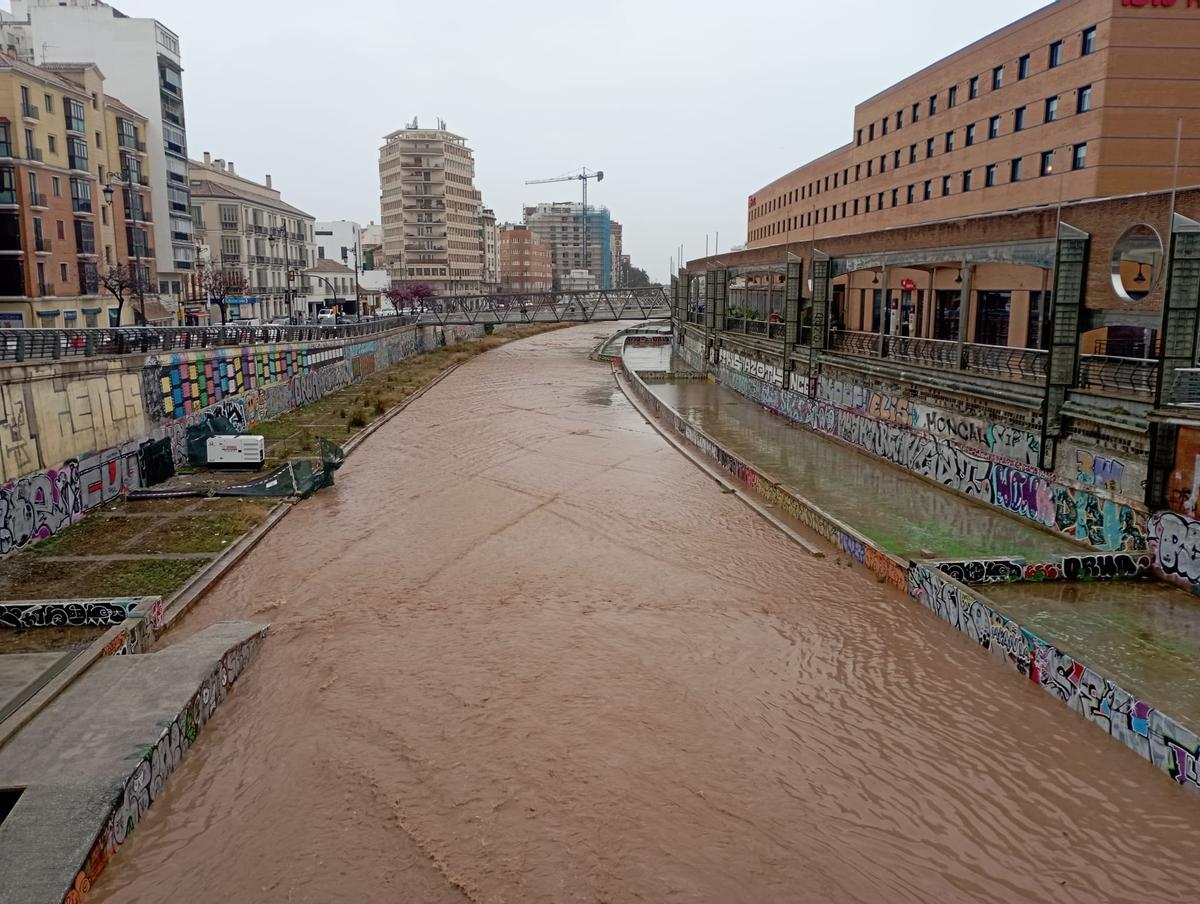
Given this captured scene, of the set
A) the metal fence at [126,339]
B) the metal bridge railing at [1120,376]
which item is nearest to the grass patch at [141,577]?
the metal fence at [126,339]

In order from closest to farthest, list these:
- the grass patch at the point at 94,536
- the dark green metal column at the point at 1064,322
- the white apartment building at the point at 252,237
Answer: the grass patch at the point at 94,536 < the dark green metal column at the point at 1064,322 < the white apartment building at the point at 252,237

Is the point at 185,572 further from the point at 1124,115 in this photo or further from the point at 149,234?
the point at 149,234

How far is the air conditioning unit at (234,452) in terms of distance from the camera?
26.3m

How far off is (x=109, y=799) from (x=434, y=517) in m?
13.4

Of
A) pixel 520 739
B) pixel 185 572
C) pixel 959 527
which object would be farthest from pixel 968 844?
pixel 185 572

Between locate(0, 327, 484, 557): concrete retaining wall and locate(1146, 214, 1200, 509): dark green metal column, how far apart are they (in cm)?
2194

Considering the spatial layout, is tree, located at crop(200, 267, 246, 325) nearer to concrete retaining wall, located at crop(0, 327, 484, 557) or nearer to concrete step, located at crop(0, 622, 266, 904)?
concrete retaining wall, located at crop(0, 327, 484, 557)

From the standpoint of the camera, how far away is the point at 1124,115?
31.7 meters

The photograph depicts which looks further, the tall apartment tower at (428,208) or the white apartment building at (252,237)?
the tall apartment tower at (428,208)

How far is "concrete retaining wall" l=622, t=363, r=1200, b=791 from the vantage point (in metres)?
10.3

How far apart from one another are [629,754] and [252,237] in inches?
2842

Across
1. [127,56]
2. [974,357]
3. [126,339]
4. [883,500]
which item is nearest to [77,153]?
[127,56]

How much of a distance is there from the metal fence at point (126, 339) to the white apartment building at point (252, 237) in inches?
1056

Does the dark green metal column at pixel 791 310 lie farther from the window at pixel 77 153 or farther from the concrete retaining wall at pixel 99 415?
the window at pixel 77 153
